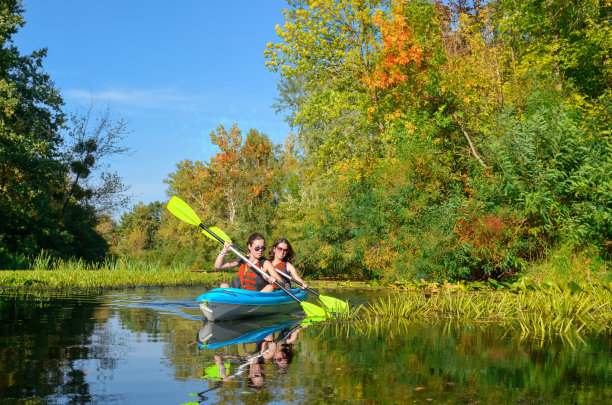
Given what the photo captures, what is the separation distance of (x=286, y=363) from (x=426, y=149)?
1380 centimetres

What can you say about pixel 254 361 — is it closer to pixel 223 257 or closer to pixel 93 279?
pixel 223 257

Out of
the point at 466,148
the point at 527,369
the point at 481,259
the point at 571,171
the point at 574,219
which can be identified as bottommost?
the point at 527,369

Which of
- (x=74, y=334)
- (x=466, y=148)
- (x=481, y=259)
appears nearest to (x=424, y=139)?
(x=466, y=148)

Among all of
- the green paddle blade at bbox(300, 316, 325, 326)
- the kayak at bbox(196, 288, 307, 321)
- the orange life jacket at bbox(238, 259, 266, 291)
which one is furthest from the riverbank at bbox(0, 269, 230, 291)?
the green paddle blade at bbox(300, 316, 325, 326)

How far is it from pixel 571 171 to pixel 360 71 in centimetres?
1234

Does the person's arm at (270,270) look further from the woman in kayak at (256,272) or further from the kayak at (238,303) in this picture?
the kayak at (238,303)

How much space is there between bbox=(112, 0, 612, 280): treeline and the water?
22.3 feet

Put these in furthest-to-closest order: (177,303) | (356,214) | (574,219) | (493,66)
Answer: (493,66) → (356,214) → (574,219) → (177,303)

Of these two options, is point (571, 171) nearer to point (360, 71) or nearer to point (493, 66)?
point (493, 66)

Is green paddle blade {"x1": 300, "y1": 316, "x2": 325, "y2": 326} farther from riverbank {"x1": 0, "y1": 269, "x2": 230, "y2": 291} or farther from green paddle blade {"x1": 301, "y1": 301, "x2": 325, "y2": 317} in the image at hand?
riverbank {"x1": 0, "y1": 269, "x2": 230, "y2": 291}

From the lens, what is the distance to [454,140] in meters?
19.9

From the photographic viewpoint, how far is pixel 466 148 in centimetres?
1902

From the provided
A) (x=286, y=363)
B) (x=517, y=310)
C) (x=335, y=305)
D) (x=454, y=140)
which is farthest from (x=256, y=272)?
(x=454, y=140)

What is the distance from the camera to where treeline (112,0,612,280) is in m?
14.7
